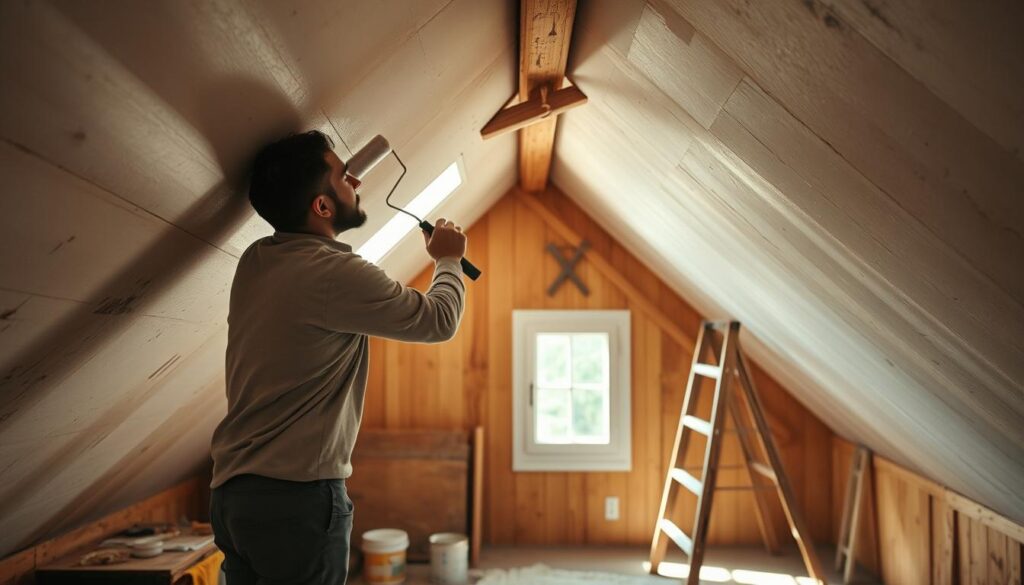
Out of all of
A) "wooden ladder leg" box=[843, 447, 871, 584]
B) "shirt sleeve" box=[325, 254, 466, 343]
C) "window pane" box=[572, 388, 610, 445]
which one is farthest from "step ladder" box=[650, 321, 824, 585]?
"shirt sleeve" box=[325, 254, 466, 343]

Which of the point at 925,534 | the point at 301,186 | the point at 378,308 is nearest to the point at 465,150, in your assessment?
the point at 301,186

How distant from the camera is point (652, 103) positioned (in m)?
2.07

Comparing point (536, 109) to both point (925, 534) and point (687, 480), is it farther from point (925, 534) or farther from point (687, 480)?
point (925, 534)

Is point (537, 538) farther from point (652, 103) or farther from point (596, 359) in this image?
point (652, 103)

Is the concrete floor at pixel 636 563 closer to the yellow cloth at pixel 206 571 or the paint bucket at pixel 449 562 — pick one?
the paint bucket at pixel 449 562

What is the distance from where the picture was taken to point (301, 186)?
1.47 metres

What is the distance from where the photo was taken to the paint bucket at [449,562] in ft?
12.1

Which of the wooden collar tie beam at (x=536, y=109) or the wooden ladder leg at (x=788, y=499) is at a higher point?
the wooden collar tie beam at (x=536, y=109)

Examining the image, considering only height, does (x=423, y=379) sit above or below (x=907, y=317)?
below

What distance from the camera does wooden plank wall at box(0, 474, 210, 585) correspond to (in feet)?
8.18

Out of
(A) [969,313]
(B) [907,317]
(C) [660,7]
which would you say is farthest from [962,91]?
(B) [907,317]

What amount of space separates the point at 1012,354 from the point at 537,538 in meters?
3.30

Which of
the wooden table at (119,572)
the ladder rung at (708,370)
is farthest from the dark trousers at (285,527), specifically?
the ladder rung at (708,370)

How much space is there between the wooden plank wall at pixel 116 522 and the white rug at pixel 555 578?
5.10 feet
